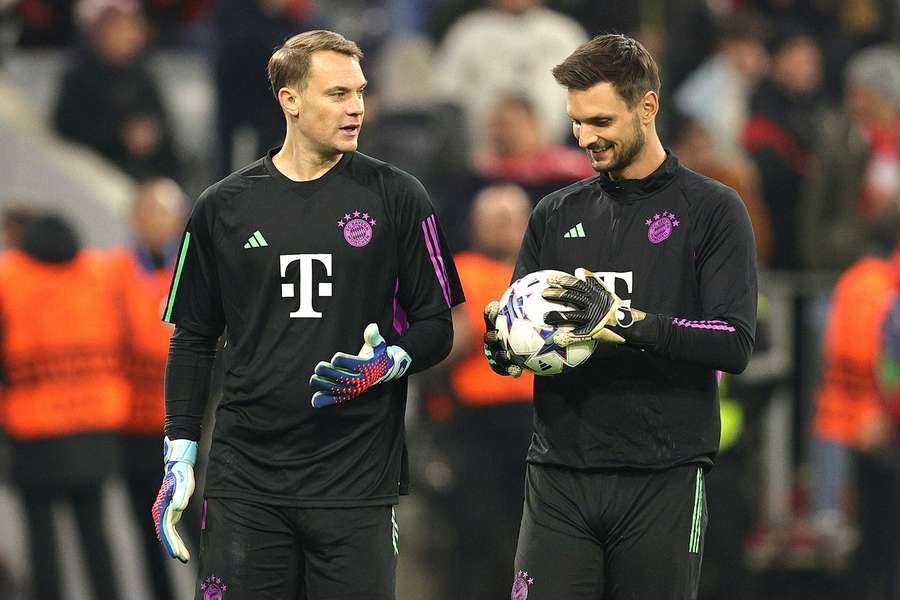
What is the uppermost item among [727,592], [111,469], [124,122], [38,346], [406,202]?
[124,122]

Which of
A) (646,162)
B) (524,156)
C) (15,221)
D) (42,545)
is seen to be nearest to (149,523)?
(42,545)

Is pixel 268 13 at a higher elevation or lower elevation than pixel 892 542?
higher

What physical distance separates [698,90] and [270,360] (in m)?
7.04

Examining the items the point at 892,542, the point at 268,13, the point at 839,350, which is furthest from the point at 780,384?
the point at 268,13

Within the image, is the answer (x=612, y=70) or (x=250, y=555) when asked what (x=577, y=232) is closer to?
(x=612, y=70)

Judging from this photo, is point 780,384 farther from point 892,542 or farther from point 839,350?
point 892,542

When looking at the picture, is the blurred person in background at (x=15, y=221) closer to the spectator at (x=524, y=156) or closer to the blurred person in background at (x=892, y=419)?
the spectator at (x=524, y=156)

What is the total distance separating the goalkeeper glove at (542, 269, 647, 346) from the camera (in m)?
4.35

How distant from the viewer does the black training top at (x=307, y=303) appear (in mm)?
4594

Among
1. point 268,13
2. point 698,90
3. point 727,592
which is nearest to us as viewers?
point 727,592

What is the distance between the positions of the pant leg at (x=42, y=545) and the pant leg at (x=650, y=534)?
202 inches

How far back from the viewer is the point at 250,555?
4.56 meters

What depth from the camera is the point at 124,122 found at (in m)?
10.0

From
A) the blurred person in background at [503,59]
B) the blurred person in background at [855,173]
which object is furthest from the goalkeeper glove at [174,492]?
the blurred person in background at [855,173]
